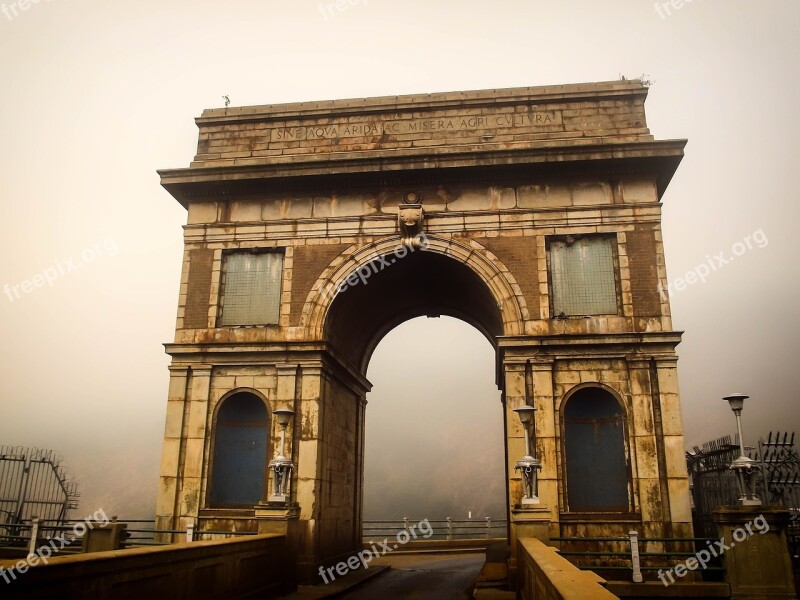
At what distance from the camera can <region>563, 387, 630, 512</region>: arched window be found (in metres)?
17.2

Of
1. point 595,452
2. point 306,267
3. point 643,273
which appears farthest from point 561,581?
point 306,267

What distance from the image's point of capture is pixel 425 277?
21.8m

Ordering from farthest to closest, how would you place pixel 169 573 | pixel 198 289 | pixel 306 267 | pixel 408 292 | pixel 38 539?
pixel 408 292
pixel 198 289
pixel 306 267
pixel 38 539
pixel 169 573

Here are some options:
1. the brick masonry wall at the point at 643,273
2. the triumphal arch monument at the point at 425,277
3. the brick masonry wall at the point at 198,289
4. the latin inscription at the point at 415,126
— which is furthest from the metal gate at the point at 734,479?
the brick masonry wall at the point at 198,289

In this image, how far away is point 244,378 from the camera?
1905 centimetres

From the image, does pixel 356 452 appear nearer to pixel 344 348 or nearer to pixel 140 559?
pixel 344 348

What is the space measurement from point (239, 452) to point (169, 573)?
333 inches

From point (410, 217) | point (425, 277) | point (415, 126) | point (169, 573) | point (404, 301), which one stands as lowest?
point (169, 573)

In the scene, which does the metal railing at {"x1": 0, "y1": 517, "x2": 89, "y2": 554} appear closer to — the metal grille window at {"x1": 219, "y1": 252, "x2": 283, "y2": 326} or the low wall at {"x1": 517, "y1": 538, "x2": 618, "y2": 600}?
the metal grille window at {"x1": 219, "y1": 252, "x2": 283, "y2": 326}

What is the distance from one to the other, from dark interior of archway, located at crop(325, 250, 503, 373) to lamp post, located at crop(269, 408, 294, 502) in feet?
10.2

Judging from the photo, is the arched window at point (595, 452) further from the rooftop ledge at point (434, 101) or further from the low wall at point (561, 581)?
the rooftop ledge at point (434, 101)

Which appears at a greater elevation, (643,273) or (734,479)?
(643,273)

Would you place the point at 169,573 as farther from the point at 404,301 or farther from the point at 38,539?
the point at 404,301

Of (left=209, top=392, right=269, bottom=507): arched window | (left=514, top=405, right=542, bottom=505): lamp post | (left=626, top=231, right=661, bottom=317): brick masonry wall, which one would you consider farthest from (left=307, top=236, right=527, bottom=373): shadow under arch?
(left=514, top=405, right=542, bottom=505): lamp post
